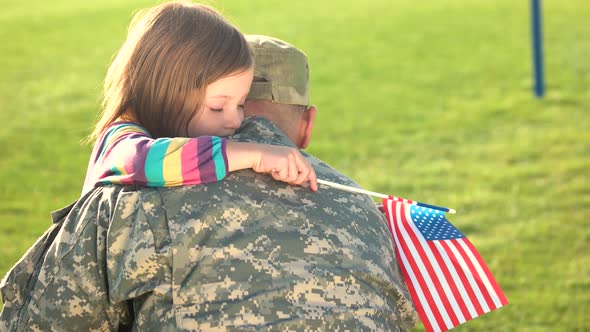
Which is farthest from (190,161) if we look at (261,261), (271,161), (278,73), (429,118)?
(429,118)

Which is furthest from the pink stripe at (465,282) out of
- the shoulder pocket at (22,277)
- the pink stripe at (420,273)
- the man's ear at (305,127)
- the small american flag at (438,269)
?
the shoulder pocket at (22,277)

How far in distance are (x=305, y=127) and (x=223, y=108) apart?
432 millimetres

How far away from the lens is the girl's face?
10.2ft

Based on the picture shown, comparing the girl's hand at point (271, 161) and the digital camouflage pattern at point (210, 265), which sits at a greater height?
the girl's hand at point (271, 161)

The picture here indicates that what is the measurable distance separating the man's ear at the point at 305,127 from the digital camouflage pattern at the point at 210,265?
1.88 ft

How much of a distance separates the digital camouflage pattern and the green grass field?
261 centimetres

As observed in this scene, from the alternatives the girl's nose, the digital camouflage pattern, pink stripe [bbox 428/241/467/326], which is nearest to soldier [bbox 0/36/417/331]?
the digital camouflage pattern

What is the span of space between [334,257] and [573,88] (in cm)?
894

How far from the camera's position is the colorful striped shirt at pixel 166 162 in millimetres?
2730

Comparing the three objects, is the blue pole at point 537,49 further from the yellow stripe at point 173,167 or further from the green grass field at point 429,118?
the yellow stripe at point 173,167

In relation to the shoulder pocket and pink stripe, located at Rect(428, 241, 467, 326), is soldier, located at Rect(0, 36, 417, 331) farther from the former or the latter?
pink stripe, located at Rect(428, 241, 467, 326)

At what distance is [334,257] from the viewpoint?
2828mm

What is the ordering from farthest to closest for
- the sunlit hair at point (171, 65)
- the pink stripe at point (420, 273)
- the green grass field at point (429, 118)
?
A: the green grass field at point (429, 118) → the pink stripe at point (420, 273) → the sunlit hair at point (171, 65)

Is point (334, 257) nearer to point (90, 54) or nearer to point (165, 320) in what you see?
point (165, 320)
